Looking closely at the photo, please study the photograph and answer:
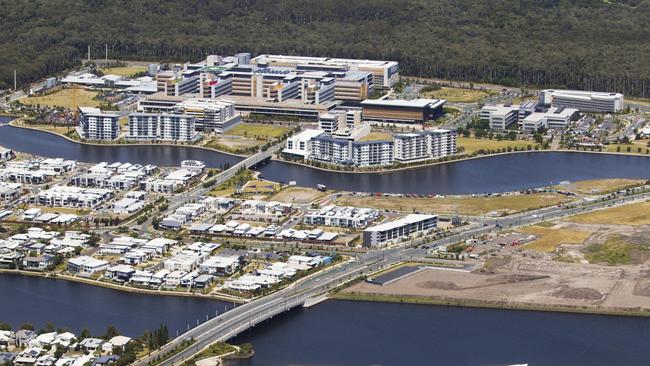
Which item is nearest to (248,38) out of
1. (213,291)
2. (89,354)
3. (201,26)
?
(201,26)

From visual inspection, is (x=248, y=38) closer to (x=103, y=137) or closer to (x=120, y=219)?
(x=103, y=137)

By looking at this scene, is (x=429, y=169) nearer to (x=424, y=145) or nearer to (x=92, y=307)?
(x=424, y=145)

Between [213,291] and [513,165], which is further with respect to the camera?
[513,165]

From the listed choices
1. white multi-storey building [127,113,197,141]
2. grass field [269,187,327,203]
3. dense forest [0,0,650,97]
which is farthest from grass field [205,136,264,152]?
dense forest [0,0,650,97]

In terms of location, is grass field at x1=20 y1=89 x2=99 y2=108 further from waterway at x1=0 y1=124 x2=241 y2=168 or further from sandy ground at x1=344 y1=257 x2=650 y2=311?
sandy ground at x1=344 y1=257 x2=650 y2=311

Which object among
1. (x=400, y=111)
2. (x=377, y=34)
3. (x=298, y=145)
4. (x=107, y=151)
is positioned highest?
(x=377, y=34)

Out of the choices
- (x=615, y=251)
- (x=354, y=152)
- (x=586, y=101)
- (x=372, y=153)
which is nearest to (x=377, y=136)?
(x=372, y=153)

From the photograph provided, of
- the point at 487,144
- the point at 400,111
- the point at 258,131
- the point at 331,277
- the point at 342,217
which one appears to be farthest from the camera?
the point at 400,111
